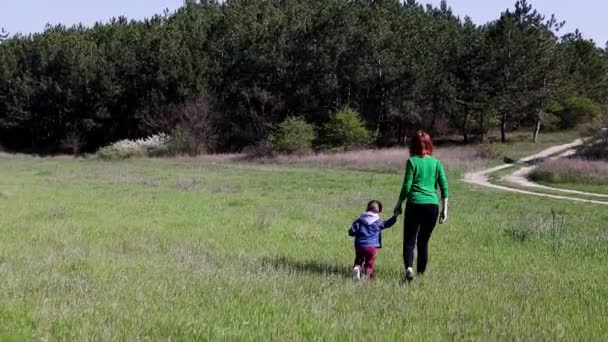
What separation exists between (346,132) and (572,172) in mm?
31757

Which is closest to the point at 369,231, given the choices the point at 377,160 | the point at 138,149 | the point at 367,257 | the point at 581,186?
the point at 367,257

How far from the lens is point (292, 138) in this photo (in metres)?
64.6

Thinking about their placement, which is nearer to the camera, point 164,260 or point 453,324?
point 453,324

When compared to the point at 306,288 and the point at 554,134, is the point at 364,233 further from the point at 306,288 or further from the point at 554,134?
the point at 554,134

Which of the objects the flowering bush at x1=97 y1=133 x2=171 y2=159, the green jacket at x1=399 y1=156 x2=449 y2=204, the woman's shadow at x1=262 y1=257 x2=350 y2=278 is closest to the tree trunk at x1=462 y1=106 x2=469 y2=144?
the flowering bush at x1=97 y1=133 x2=171 y2=159

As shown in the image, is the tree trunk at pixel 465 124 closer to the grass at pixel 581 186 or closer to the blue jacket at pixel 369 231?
the grass at pixel 581 186

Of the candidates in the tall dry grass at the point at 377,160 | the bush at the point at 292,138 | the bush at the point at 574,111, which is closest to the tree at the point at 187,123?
the tall dry grass at the point at 377,160

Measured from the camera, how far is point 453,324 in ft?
20.9

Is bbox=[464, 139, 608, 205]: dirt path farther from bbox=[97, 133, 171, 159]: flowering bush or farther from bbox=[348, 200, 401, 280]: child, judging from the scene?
bbox=[97, 133, 171, 159]: flowering bush

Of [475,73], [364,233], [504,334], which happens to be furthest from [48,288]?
[475,73]

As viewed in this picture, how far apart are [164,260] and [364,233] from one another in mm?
3263

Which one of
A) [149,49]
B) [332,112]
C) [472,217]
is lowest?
[472,217]

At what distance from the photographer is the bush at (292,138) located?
212 feet

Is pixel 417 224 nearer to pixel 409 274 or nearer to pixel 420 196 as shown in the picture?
pixel 420 196
